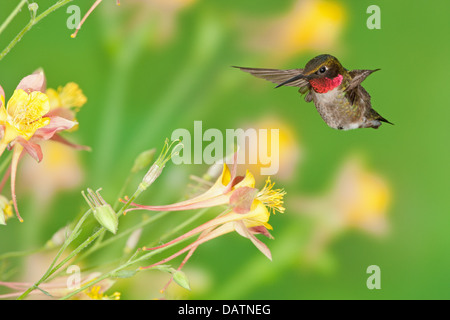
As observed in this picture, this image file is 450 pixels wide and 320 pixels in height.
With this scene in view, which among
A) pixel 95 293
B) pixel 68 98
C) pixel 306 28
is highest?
pixel 306 28

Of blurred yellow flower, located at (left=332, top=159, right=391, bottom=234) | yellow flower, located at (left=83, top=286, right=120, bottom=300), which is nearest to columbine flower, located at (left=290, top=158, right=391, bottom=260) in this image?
blurred yellow flower, located at (left=332, top=159, right=391, bottom=234)

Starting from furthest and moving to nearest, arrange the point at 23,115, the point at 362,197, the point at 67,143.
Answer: the point at 362,197 < the point at 67,143 < the point at 23,115

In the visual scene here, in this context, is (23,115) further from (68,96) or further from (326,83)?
(326,83)

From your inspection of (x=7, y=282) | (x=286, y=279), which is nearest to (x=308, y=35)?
(x=286, y=279)

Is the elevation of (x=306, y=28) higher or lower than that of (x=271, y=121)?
higher

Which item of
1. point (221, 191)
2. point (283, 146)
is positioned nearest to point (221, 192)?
point (221, 191)

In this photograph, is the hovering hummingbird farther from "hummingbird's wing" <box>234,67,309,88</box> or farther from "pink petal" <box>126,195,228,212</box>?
"pink petal" <box>126,195,228,212</box>
